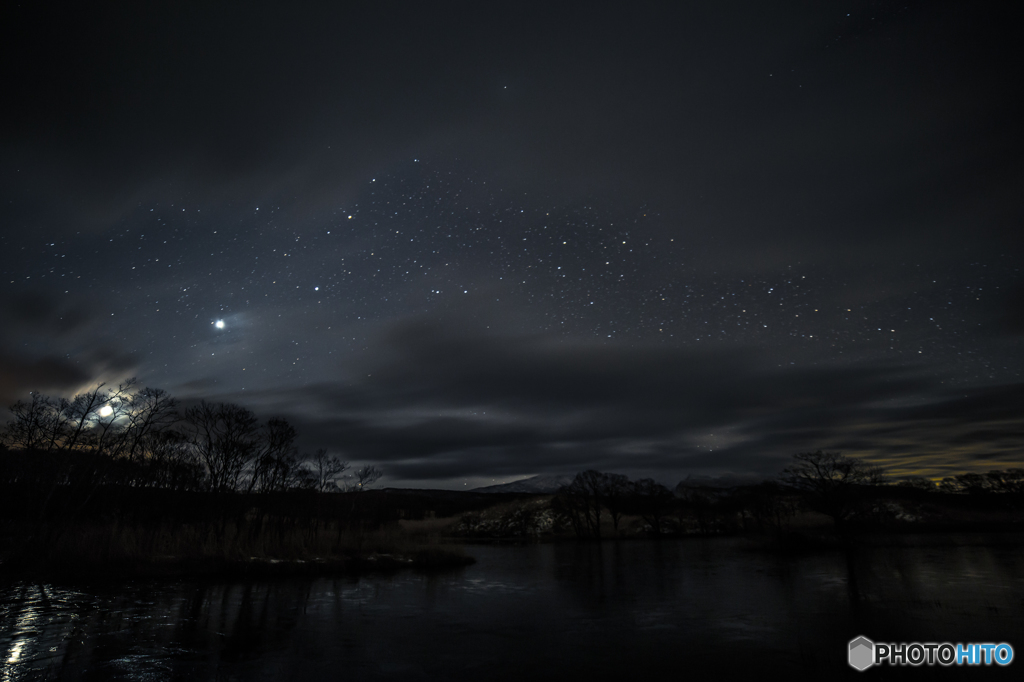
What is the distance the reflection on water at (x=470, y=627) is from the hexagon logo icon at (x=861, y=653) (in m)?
0.25

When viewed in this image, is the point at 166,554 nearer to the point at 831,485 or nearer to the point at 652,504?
the point at 831,485

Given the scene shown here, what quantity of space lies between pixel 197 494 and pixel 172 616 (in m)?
32.3

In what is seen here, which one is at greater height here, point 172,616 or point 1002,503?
point 172,616

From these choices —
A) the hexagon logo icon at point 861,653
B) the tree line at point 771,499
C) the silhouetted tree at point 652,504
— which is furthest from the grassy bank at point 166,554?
the silhouetted tree at point 652,504

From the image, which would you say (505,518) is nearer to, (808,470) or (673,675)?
(808,470)

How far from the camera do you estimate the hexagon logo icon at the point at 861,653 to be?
881 cm

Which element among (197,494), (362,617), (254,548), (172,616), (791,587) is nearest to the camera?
(172,616)

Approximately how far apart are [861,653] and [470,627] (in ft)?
29.1

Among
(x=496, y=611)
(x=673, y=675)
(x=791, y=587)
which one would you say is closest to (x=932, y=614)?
(x=791, y=587)

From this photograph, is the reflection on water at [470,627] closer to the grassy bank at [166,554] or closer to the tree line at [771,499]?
the grassy bank at [166,554]

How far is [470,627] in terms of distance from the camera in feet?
41.2

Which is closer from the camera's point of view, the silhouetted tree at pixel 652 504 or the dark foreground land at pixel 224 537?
the dark foreground land at pixel 224 537

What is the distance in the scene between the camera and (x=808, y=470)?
5369 centimetres

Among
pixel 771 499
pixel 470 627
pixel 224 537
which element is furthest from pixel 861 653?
pixel 771 499
